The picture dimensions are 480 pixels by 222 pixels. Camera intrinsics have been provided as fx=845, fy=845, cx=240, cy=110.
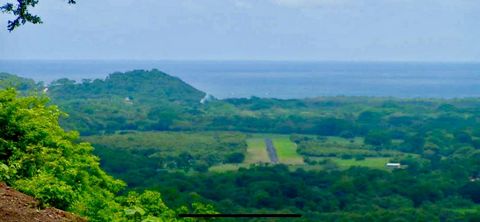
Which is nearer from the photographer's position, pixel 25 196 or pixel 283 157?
pixel 25 196

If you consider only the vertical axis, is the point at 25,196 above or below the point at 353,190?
above

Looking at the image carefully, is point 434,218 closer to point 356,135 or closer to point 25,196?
point 25,196

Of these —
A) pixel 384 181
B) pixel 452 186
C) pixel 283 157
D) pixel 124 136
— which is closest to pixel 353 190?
pixel 384 181

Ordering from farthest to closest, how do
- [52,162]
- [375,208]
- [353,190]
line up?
[353,190] → [375,208] → [52,162]

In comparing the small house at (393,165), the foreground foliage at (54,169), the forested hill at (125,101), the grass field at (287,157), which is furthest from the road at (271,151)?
the foreground foliage at (54,169)

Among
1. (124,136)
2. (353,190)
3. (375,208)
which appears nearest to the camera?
(375,208)

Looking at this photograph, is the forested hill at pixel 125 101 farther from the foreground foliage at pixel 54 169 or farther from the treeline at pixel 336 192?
the foreground foliage at pixel 54 169

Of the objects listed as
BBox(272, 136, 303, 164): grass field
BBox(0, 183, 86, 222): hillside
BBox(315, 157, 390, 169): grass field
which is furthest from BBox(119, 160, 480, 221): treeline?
BBox(0, 183, 86, 222): hillside

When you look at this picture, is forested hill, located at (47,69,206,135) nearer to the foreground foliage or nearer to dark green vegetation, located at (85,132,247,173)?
dark green vegetation, located at (85,132,247,173)
